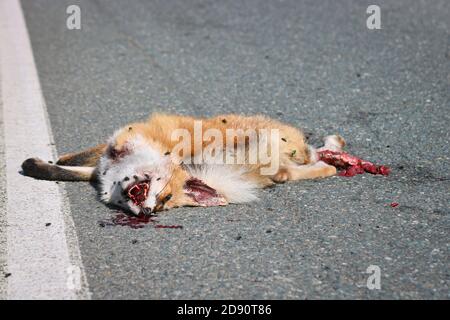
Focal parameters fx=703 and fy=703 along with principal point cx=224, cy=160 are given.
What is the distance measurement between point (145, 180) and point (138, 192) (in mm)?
169

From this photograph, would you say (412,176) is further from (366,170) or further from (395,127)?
(395,127)

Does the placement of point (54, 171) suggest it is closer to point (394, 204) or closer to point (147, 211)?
point (147, 211)

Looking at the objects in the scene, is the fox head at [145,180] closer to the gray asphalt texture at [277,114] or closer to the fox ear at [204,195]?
the fox ear at [204,195]

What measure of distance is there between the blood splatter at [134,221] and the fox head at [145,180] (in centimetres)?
4

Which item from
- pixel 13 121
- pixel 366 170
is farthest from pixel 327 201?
pixel 13 121

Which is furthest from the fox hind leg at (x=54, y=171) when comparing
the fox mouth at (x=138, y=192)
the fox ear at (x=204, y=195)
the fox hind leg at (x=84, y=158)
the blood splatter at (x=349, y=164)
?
the blood splatter at (x=349, y=164)

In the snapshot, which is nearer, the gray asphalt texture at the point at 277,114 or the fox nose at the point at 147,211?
the gray asphalt texture at the point at 277,114

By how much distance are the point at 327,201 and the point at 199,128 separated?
3.28 ft

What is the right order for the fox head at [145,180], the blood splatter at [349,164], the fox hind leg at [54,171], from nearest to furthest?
the fox head at [145,180] < the fox hind leg at [54,171] < the blood splatter at [349,164]

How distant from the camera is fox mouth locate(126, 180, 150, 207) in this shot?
423cm

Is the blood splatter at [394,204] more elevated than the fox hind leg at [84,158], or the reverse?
the fox hind leg at [84,158]

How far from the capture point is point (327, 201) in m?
4.32

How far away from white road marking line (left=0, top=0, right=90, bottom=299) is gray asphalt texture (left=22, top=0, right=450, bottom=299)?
0.10 m

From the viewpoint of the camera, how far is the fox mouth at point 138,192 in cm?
423
